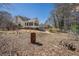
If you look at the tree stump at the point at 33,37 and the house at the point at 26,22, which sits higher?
the house at the point at 26,22

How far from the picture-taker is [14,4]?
89.7 inches

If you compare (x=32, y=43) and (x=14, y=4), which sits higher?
(x=14, y=4)

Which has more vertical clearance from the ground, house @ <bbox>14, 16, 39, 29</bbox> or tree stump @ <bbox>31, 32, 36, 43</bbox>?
house @ <bbox>14, 16, 39, 29</bbox>

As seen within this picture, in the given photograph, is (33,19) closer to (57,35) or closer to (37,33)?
(37,33)

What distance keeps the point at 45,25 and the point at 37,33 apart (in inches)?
5.1

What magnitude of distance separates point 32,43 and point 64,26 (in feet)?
1.34

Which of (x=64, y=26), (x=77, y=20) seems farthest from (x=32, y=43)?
(x=77, y=20)

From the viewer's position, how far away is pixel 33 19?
228cm

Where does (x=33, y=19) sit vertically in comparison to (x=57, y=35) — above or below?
above

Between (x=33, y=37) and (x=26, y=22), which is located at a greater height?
(x=26, y=22)

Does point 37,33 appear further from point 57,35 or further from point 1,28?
point 1,28

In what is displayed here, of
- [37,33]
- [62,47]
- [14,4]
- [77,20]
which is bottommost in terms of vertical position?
[62,47]

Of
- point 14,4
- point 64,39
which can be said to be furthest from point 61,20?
point 14,4

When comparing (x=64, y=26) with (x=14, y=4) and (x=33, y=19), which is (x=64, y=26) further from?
(x=14, y=4)
